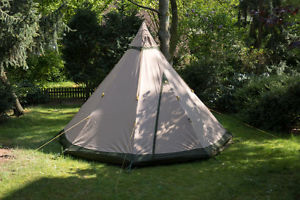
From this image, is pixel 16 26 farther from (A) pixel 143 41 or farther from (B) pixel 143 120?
(B) pixel 143 120

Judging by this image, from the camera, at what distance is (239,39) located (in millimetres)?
17797

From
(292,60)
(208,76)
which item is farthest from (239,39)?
(208,76)

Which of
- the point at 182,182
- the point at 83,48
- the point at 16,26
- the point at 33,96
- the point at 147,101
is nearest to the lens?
the point at 182,182

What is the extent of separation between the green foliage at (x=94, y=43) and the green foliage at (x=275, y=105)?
641 centimetres

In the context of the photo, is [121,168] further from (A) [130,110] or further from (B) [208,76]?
(B) [208,76]

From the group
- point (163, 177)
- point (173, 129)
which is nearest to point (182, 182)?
point (163, 177)

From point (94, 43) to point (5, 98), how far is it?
17.2ft

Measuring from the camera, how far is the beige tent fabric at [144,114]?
748 centimetres

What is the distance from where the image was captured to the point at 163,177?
6812mm

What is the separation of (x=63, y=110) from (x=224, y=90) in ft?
21.9

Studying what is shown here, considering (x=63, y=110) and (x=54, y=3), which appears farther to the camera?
(x=54, y=3)

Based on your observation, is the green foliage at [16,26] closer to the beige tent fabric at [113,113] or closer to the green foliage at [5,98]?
the green foliage at [5,98]

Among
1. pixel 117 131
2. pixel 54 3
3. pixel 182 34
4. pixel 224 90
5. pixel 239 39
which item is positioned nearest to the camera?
pixel 117 131

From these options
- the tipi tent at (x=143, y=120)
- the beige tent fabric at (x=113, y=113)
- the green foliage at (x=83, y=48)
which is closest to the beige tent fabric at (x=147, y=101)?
the tipi tent at (x=143, y=120)
